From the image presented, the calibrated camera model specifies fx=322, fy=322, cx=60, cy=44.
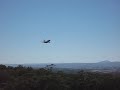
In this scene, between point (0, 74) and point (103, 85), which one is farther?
point (0, 74)

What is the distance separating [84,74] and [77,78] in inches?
42.1

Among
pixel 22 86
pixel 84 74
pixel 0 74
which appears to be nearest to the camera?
pixel 22 86

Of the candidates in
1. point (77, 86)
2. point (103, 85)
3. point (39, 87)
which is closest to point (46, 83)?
point (39, 87)

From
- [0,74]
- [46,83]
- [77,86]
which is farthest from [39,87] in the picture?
[0,74]

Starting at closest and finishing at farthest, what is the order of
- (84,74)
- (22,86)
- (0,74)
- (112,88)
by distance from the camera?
(22,86)
(112,88)
(84,74)
(0,74)

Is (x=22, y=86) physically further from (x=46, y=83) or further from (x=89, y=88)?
(x=89, y=88)

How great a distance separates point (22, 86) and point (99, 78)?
3.89 metres

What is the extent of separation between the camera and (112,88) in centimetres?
1560

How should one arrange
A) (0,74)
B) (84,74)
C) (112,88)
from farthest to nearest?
(0,74), (84,74), (112,88)

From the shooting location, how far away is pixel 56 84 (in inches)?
583

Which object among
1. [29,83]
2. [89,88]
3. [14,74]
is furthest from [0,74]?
[89,88]

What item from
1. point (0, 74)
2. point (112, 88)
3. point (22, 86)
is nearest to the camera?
point (22, 86)

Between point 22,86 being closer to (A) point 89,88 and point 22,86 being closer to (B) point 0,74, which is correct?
(A) point 89,88

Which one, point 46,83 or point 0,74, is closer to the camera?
point 46,83
